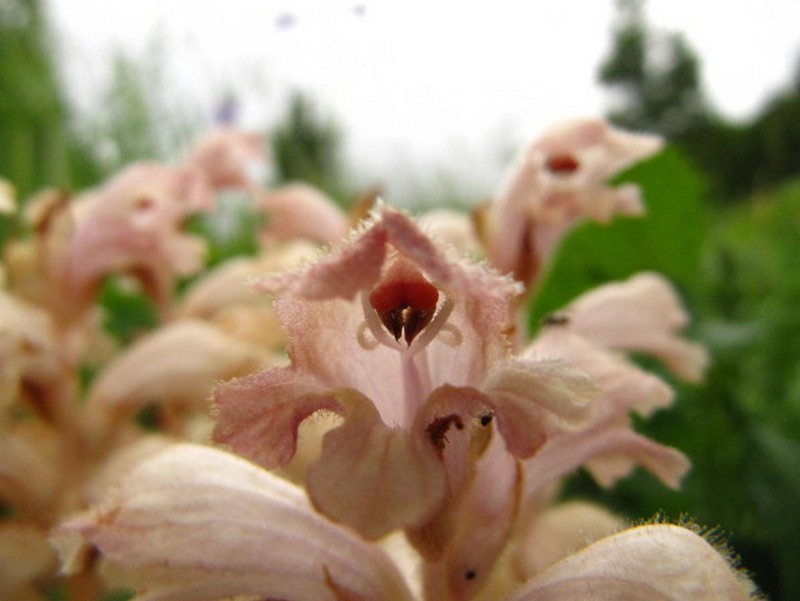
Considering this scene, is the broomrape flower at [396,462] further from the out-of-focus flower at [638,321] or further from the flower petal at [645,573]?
the out-of-focus flower at [638,321]

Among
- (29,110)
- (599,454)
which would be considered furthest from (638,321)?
(29,110)

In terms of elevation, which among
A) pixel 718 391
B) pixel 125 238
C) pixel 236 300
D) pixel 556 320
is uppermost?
pixel 556 320

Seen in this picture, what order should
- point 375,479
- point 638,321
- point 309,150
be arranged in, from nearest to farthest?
point 375,479
point 638,321
point 309,150

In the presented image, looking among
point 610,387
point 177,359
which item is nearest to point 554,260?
point 177,359

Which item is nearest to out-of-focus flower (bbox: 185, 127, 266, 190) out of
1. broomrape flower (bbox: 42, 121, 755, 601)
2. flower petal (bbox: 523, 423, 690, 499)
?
broomrape flower (bbox: 42, 121, 755, 601)

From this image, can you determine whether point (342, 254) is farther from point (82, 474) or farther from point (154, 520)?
point (82, 474)

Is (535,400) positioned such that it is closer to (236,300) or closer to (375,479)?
(375,479)

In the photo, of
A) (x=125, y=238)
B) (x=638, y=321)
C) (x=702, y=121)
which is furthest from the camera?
(x=702, y=121)
